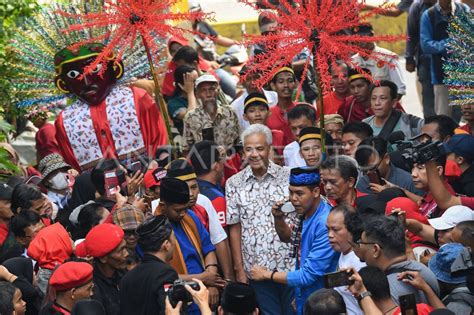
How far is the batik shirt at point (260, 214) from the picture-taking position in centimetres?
867

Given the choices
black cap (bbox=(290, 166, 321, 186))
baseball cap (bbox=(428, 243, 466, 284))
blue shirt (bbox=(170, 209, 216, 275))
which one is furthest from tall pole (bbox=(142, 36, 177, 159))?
baseball cap (bbox=(428, 243, 466, 284))

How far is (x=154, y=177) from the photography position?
30.0ft

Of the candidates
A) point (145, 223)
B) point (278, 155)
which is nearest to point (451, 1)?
point (278, 155)

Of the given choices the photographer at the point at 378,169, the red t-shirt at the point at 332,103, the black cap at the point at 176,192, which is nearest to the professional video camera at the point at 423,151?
the photographer at the point at 378,169

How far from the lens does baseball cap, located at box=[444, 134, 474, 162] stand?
9.03 metres

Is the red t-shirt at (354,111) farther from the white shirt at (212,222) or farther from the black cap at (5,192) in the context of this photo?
the black cap at (5,192)

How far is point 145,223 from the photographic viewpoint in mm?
7348

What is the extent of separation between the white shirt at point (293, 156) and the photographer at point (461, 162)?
1419 millimetres

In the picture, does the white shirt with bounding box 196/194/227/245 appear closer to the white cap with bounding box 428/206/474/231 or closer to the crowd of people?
the crowd of people

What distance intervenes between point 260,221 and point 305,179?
0.79m

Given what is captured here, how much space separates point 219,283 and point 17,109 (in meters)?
4.23

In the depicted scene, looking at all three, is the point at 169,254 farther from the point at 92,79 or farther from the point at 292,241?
the point at 92,79

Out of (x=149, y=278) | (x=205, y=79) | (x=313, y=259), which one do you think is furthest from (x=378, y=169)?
(x=149, y=278)

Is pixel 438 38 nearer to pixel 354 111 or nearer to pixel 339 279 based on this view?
pixel 354 111
